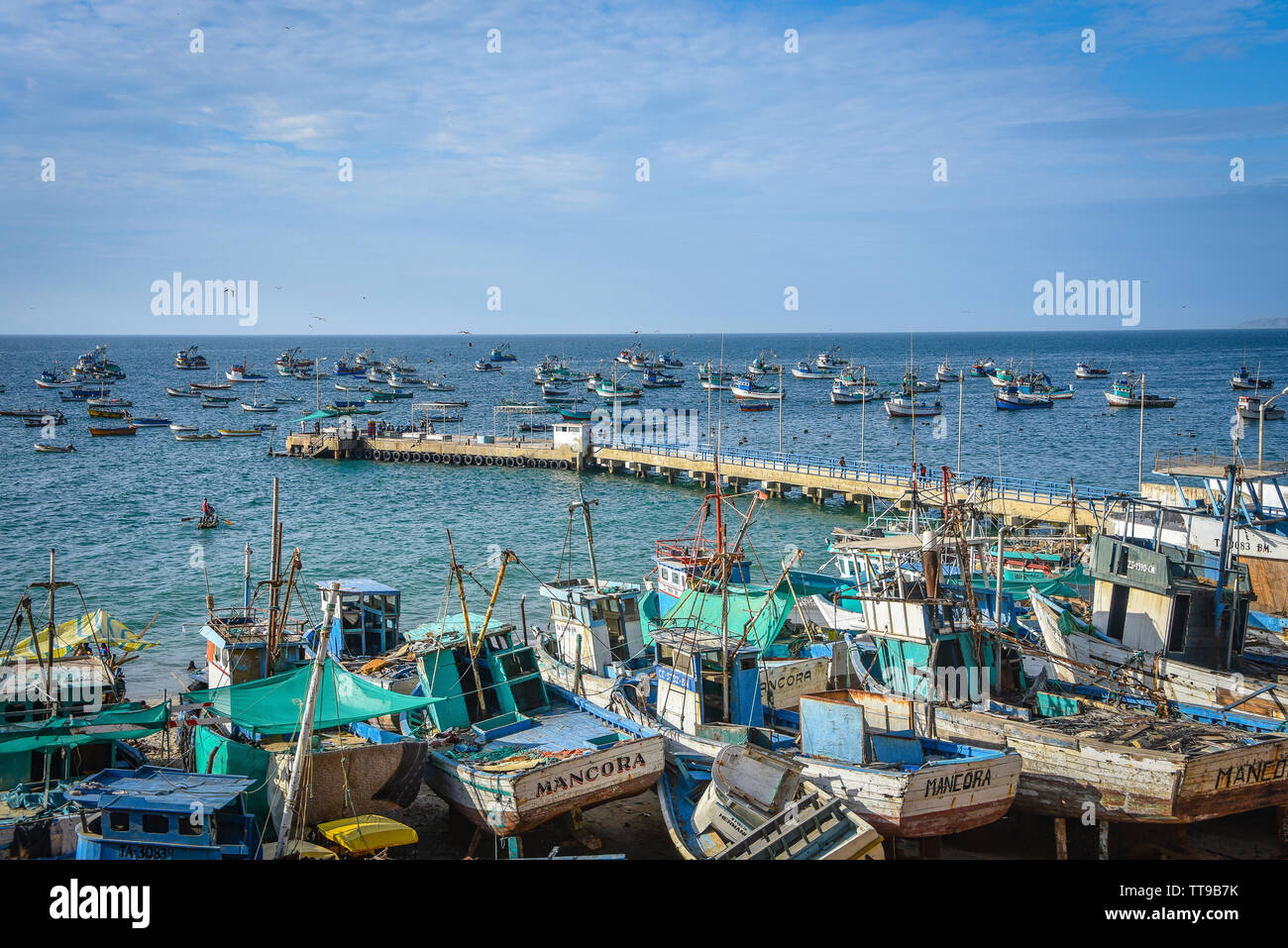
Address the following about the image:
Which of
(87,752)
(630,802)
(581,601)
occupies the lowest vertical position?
(630,802)

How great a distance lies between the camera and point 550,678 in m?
24.5

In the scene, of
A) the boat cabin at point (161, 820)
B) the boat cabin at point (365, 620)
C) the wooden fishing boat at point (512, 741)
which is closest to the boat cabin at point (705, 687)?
the wooden fishing boat at point (512, 741)

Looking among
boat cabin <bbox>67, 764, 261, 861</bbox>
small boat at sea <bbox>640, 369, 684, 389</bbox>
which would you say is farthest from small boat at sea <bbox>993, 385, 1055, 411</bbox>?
boat cabin <bbox>67, 764, 261, 861</bbox>

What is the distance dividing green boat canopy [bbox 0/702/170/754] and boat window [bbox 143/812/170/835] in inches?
187

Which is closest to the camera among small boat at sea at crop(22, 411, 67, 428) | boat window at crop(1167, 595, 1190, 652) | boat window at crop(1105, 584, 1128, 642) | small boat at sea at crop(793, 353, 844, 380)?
boat window at crop(1167, 595, 1190, 652)

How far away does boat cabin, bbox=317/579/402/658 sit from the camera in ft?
78.5

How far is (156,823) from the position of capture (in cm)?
1469

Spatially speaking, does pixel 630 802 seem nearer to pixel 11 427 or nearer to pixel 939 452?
pixel 939 452

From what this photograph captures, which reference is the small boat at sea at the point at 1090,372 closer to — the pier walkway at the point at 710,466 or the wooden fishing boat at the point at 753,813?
the pier walkway at the point at 710,466

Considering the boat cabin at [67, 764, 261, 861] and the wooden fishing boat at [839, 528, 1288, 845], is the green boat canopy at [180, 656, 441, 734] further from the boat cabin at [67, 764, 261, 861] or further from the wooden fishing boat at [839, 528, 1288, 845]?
the wooden fishing boat at [839, 528, 1288, 845]

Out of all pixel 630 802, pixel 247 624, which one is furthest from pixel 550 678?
pixel 247 624

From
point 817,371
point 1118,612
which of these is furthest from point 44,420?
point 817,371
